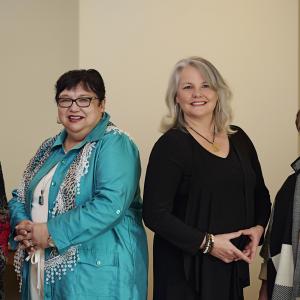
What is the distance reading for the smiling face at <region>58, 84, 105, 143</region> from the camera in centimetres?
172

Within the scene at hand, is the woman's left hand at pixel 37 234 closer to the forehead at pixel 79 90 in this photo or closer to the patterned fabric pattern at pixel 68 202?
the patterned fabric pattern at pixel 68 202

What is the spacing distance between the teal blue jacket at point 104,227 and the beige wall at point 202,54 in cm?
93

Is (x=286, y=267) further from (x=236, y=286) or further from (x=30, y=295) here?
(x=30, y=295)

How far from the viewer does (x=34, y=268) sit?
1750 millimetres

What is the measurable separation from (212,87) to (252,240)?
23.4 inches

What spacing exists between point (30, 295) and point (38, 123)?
162cm

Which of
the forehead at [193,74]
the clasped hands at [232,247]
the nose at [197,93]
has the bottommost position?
the clasped hands at [232,247]

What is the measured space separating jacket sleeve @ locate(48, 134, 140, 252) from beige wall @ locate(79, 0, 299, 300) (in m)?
0.99

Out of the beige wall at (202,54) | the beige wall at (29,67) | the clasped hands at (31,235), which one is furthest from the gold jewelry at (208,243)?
the beige wall at (29,67)

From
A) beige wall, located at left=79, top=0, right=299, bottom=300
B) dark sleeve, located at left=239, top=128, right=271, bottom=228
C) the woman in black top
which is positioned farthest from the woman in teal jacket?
beige wall, located at left=79, top=0, right=299, bottom=300

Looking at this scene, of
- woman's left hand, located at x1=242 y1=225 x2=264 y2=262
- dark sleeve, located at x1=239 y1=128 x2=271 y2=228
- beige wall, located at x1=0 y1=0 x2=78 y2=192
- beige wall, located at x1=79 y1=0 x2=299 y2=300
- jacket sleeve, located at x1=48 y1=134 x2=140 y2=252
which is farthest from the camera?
beige wall, located at x1=0 y1=0 x2=78 y2=192

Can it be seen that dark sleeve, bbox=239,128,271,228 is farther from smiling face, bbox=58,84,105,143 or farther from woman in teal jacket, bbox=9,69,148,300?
smiling face, bbox=58,84,105,143

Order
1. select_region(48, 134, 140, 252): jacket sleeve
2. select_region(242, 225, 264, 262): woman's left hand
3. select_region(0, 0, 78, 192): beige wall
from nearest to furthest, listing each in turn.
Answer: select_region(48, 134, 140, 252): jacket sleeve → select_region(242, 225, 264, 262): woman's left hand → select_region(0, 0, 78, 192): beige wall

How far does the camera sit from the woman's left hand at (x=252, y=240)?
170 cm
